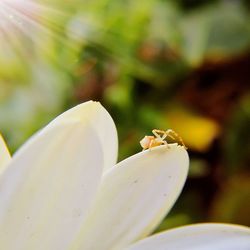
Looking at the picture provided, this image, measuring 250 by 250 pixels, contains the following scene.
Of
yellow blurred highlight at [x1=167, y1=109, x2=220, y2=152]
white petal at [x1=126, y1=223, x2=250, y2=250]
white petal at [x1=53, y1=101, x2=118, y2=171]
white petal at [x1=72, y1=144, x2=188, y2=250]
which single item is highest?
white petal at [x1=53, y1=101, x2=118, y2=171]

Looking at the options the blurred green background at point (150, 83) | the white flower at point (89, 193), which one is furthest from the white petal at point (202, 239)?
the blurred green background at point (150, 83)

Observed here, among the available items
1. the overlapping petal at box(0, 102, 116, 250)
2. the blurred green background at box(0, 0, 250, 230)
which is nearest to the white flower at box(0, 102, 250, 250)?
the overlapping petal at box(0, 102, 116, 250)

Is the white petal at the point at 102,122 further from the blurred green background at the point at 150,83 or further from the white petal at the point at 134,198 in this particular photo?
the blurred green background at the point at 150,83

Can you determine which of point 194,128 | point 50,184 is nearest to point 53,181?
point 50,184

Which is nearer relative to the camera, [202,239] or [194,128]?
[202,239]

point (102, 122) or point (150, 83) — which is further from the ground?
point (102, 122)

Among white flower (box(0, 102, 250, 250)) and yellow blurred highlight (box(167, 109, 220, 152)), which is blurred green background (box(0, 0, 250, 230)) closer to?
yellow blurred highlight (box(167, 109, 220, 152))

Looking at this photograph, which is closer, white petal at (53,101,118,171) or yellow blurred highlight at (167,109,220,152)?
white petal at (53,101,118,171)

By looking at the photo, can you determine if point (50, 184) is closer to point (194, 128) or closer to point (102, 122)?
point (102, 122)
